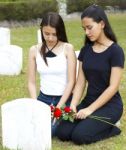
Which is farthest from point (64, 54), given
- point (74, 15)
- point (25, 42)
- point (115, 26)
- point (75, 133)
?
point (74, 15)

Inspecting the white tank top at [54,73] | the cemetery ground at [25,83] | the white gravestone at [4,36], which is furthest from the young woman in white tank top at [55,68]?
the white gravestone at [4,36]

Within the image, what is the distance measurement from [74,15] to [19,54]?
1353 cm

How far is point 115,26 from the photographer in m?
19.1

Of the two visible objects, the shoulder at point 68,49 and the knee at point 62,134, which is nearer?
the knee at point 62,134

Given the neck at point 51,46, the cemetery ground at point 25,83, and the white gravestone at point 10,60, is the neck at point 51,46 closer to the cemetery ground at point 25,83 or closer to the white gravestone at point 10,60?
the cemetery ground at point 25,83

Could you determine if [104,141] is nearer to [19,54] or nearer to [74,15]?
[19,54]

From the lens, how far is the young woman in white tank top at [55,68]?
574 cm

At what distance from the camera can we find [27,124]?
492 cm

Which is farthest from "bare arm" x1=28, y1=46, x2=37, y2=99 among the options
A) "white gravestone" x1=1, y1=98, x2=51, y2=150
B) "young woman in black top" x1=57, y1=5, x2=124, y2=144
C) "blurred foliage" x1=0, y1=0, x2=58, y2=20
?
"blurred foliage" x1=0, y1=0, x2=58, y2=20

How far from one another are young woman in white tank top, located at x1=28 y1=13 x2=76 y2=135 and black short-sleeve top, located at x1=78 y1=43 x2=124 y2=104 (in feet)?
0.59

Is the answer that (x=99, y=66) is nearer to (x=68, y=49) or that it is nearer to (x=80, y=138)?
(x=68, y=49)

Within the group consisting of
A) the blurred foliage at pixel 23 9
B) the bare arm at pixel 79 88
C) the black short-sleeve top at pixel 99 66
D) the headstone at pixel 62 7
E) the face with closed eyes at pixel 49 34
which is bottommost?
the headstone at pixel 62 7

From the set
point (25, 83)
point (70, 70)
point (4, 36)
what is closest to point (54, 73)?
point (70, 70)

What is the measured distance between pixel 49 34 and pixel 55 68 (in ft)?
1.32
